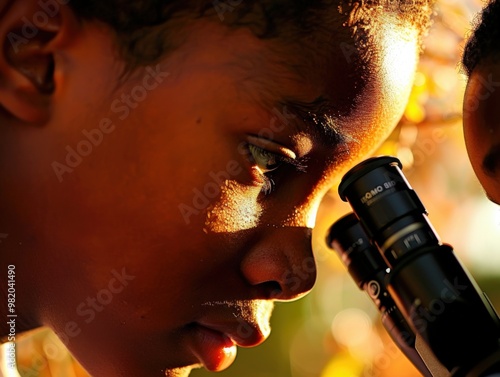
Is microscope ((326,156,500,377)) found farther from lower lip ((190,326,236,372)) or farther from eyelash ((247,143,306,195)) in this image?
lower lip ((190,326,236,372))

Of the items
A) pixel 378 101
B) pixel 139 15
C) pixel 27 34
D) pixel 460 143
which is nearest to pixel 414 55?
pixel 378 101

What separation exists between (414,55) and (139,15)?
1.41 feet

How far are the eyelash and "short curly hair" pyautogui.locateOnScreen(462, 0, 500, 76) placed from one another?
351 mm

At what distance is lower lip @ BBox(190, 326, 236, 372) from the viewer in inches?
49.0

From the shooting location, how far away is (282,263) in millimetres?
1205

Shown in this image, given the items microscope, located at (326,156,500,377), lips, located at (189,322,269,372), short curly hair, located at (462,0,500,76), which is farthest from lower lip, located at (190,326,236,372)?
short curly hair, located at (462,0,500,76)

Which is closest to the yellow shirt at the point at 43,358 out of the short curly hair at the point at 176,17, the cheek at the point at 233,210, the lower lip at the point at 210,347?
the lower lip at the point at 210,347

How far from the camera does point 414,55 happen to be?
1.29 m

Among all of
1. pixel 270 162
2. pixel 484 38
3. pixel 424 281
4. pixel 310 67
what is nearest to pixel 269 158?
pixel 270 162

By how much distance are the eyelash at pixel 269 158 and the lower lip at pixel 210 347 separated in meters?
0.22

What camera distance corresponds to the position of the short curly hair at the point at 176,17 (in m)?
1.13

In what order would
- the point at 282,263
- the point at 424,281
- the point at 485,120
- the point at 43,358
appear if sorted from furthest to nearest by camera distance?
the point at 43,358, the point at 485,120, the point at 282,263, the point at 424,281

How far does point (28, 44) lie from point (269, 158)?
14.3 inches

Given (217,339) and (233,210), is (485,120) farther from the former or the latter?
(217,339)
